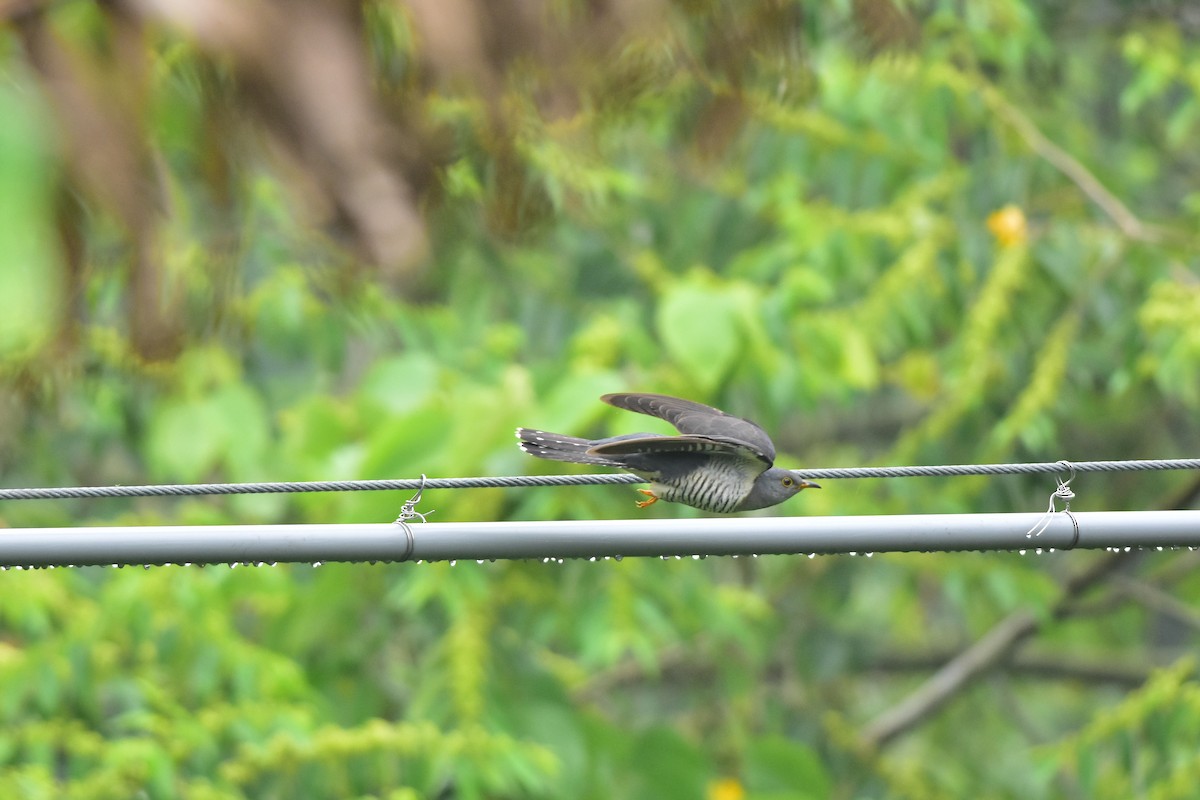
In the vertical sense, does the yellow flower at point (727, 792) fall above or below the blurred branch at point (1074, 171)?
below

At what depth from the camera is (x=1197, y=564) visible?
779 cm

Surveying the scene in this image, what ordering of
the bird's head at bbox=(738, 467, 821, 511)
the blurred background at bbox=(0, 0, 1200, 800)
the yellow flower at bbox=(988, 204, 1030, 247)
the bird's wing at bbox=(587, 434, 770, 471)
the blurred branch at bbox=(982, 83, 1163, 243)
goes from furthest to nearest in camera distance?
the blurred branch at bbox=(982, 83, 1163, 243)
the yellow flower at bbox=(988, 204, 1030, 247)
the bird's head at bbox=(738, 467, 821, 511)
the bird's wing at bbox=(587, 434, 770, 471)
the blurred background at bbox=(0, 0, 1200, 800)

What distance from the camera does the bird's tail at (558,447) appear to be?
2781 mm

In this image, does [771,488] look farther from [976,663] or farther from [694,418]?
[976,663]

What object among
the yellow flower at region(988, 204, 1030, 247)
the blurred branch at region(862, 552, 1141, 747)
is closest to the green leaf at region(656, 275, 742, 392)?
the yellow flower at region(988, 204, 1030, 247)

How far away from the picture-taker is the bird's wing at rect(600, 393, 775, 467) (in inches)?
113

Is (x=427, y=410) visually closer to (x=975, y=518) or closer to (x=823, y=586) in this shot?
(x=975, y=518)

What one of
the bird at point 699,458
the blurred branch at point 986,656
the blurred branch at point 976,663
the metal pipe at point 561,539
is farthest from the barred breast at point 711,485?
the blurred branch at point 976,663

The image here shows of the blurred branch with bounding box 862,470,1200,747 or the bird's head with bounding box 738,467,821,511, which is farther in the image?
the blurred branch with bounding box 862,470,1200,747

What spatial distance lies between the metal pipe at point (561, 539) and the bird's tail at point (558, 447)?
1.20 feet

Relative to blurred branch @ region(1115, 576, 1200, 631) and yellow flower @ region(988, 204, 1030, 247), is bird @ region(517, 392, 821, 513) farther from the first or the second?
blurred branch @ region(1115, 576, 1200, 631)

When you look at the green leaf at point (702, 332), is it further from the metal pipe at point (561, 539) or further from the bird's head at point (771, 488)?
the metal pipe at point (561, 539)

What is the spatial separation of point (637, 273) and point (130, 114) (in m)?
5.80

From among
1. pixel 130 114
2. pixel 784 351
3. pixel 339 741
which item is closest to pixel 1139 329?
pixel 784 351
